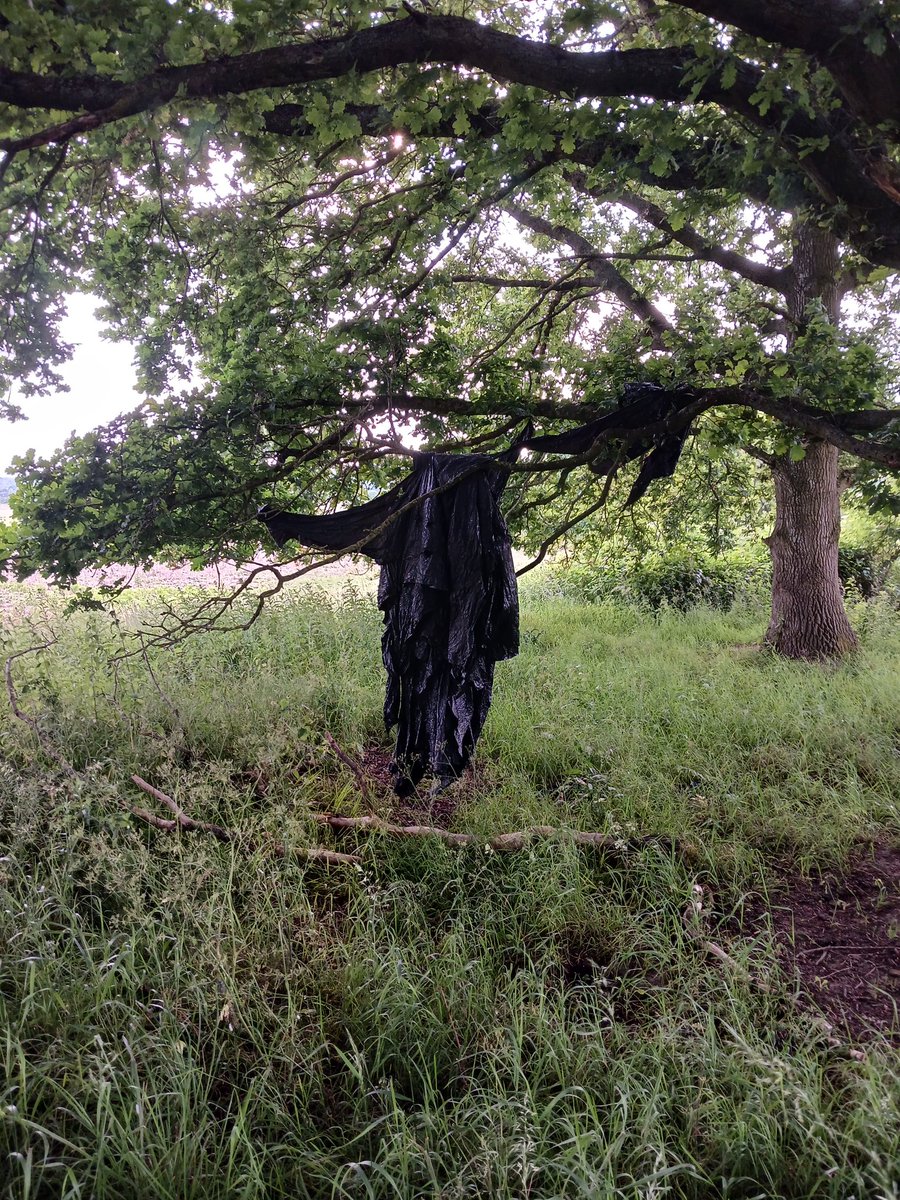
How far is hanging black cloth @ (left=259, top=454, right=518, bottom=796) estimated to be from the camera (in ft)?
10.8

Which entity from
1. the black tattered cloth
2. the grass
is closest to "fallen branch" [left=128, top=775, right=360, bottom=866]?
the grass

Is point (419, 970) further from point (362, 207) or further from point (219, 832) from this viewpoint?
point (362, 207)

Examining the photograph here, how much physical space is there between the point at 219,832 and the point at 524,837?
1.57 metres

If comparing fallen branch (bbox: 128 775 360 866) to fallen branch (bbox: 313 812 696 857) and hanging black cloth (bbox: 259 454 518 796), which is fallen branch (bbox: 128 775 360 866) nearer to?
fallen branch (bbox: 313 812 696 857)

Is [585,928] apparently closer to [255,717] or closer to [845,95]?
[255,717]

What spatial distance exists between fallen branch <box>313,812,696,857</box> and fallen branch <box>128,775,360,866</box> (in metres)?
0.23

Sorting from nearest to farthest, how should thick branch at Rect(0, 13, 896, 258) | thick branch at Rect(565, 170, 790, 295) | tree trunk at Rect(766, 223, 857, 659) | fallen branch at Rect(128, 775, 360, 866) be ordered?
thick branch at Rect(0, 13, 896, 258), fallen branch at Rect(128, 775, 360, 866), thick branch at Rect(565, 170, 790, 295), tree trunk at Rect(766, 223, 857, 659)

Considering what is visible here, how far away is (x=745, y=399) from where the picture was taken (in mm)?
3787

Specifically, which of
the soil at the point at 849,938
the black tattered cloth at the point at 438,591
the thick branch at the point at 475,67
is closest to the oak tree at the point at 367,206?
the thick branch at the point at 475,67

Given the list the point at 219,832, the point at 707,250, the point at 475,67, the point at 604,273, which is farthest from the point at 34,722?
the point at 707,250

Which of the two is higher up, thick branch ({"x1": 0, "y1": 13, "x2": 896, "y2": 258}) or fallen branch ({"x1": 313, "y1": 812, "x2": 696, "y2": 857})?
thick branch ({"x1": 0, "y1": 13, "x2": 896, "y2": 258})

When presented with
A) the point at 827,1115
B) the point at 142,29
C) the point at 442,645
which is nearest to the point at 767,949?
the point at 827,1115

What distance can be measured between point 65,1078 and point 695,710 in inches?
168

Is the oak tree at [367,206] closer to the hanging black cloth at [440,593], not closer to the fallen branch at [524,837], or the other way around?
the hanging black cloth at [440,593]
